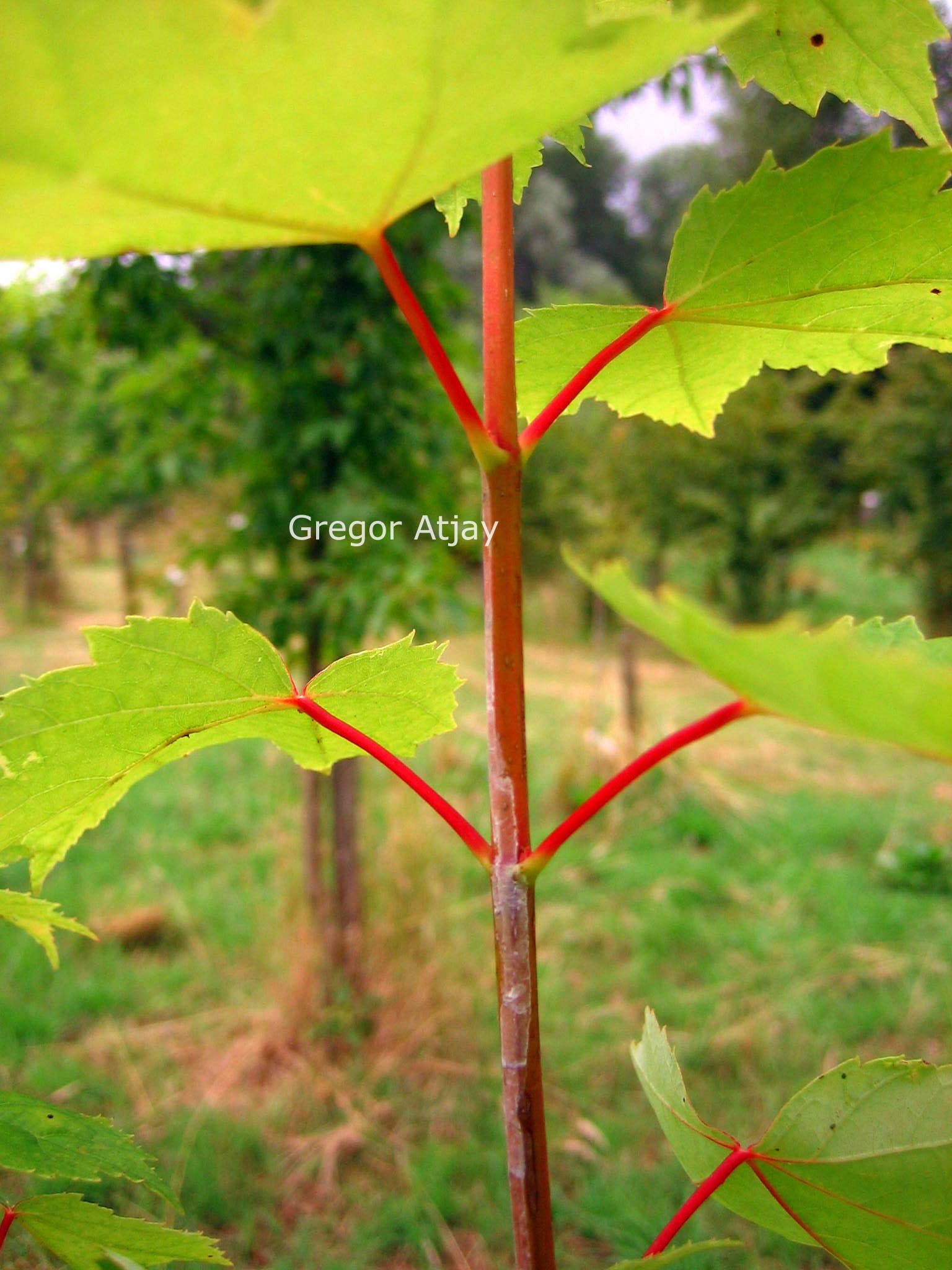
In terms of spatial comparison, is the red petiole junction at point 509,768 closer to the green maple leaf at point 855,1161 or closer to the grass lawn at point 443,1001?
the green maple leaf at point 855,1161

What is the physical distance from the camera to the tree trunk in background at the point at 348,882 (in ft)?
5.51

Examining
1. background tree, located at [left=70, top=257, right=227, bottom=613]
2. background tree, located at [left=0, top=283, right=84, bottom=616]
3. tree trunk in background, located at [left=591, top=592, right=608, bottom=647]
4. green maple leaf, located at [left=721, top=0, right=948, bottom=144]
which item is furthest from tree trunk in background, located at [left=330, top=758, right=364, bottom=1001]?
tree trunk in background, located at [left=591, top=592, right=608, bottom=647]

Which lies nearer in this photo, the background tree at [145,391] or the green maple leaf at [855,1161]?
the green maple leaf at [855,1161]

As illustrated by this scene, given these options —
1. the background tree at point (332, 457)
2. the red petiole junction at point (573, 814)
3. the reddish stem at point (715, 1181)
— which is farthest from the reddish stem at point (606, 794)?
the background tree at point (332, 457)

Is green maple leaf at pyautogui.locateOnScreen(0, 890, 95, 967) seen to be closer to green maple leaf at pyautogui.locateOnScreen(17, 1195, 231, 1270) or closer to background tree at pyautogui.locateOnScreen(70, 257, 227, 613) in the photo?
green maple leaf at pyautogui.locateOnScreen(17, 1195, 231, 1270)

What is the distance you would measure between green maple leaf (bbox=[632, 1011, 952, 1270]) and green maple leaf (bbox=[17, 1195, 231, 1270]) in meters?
0.15

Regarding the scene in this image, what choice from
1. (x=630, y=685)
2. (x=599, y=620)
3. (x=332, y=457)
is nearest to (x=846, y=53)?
(x=332, y=457)

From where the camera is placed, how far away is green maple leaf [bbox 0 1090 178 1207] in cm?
27

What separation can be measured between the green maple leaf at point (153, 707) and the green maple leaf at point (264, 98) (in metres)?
0.11

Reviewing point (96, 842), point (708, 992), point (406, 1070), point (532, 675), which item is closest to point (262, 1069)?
point (406, 1070)

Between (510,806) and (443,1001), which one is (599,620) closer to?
(443,1001)

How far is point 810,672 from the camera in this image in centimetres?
15

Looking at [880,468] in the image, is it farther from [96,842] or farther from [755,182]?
[755,182]

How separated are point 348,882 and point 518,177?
59.4 inches
